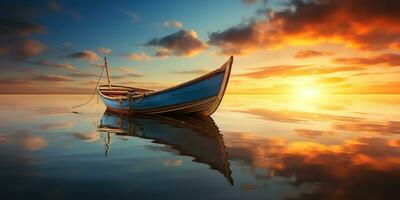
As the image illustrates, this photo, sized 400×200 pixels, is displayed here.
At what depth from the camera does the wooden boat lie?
17161 millimetres

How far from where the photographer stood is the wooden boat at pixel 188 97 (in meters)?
17.2

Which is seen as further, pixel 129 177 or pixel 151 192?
pixel 129 177

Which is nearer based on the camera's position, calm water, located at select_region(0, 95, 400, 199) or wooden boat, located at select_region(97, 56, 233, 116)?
calm water, located at select_region(0, 95, 400, 199)

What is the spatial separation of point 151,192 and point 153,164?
84.4 inches

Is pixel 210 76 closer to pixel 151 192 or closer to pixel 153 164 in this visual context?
pixel 153 164

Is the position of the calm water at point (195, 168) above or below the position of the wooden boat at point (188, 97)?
below

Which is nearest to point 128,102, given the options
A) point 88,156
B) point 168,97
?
point 168,97

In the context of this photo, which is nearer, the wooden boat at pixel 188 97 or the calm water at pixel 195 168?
the calm water at pixel 195 168

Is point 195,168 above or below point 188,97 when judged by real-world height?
below

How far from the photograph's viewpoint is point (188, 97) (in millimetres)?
18375

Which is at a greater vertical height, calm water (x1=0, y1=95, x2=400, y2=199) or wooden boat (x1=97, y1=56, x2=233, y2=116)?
wooden boat (x1=97, y1=56, x2=233, y2=116)

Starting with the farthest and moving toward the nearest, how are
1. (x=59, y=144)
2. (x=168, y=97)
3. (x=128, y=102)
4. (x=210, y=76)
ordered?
(x=128, y=102), (x=168, y=97), (x=210, y=76), (x=59, y=144)

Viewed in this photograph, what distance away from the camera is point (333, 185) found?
5.60m

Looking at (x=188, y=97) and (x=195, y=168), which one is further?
(x=188, y=97)
